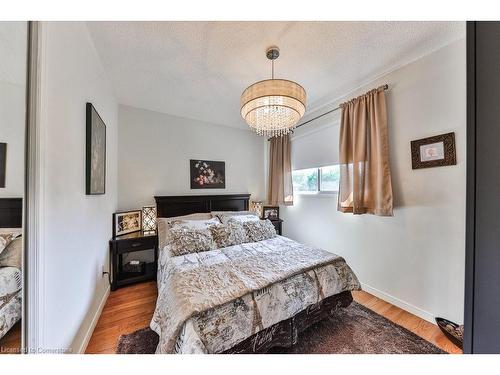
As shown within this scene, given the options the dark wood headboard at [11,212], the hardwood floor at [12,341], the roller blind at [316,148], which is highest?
the roller blind at [316,148]

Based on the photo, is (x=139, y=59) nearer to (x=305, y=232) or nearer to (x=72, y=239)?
(x=72, y=239)

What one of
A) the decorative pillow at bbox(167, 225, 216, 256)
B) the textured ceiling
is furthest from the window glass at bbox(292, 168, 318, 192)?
the decorative pillow at bbox(167, 225, 216, 256)

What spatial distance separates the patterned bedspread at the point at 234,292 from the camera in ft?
3.51

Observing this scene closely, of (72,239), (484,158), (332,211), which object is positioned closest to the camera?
(484,158)

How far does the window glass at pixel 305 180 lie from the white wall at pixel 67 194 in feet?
→ 8.99

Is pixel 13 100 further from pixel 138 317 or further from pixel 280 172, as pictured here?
pixel 280 172

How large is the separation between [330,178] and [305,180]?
0.46 m

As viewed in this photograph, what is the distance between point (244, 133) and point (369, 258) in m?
2.87

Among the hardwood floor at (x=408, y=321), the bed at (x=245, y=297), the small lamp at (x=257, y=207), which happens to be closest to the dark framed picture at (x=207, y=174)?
the small lamp at (x=257, y=207)

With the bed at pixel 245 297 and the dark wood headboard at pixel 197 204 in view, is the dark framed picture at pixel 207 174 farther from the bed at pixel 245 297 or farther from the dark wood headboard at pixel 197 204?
the bed at pixel 245 297

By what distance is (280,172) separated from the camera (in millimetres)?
3377

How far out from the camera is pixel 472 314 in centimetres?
50
